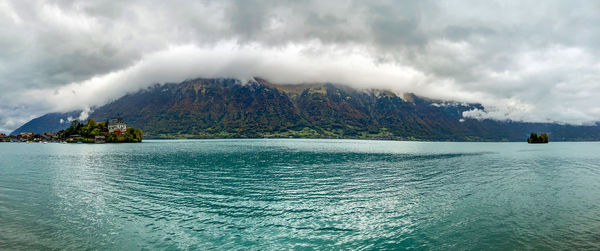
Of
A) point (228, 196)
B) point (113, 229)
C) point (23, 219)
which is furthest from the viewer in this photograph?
point (228, 196)

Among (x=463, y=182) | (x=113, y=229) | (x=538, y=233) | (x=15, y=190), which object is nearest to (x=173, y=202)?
(x=113, y=229)

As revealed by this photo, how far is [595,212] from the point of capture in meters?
32.4

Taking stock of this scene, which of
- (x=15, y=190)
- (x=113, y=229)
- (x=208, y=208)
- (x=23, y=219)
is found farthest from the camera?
(x=15, y=190)

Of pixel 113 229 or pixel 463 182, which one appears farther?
pixel 463 182

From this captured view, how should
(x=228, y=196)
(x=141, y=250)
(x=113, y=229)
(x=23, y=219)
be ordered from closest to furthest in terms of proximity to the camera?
(x=141, y=250)
(x=113, y=229)
(x=23, y=219)
(x=228, y=196)

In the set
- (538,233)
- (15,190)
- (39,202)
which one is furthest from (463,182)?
(15,190)

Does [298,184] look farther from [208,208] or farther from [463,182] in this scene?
[463,182]

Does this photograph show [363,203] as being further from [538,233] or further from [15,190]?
[15,190]

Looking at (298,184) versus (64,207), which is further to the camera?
(298,184)

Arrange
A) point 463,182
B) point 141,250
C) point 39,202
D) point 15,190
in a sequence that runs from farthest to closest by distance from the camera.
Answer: point 463,182 < point 15,190 < point 39,202 < point 141,250

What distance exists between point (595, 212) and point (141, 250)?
4903 centimetres

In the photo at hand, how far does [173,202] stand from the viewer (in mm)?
34625

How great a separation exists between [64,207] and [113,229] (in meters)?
13.3

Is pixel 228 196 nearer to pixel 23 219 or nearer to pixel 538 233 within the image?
pixel 23 219
